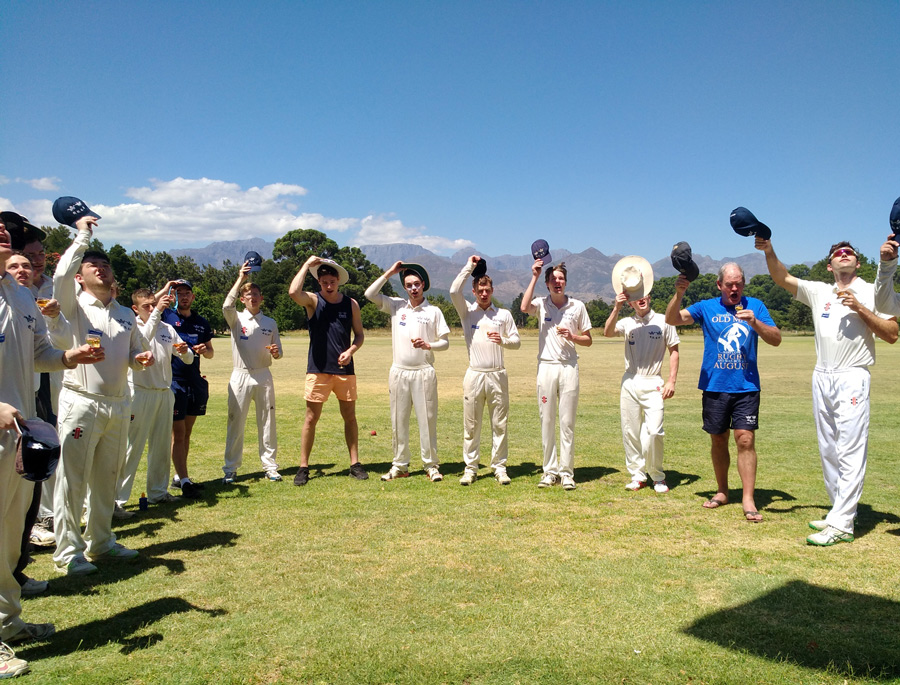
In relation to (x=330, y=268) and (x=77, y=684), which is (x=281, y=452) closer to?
(x=330, y=268)

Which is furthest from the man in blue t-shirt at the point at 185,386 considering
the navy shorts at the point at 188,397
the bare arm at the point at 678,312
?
the bare arm at the point at 678,312

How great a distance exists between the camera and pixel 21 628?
3857 millimetres

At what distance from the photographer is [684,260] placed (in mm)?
6938

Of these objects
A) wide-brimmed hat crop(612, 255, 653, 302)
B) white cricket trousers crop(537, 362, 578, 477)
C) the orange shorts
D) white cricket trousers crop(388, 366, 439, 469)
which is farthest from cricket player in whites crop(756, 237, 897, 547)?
the orange shorts

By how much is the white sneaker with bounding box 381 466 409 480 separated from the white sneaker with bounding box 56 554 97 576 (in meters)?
3.72

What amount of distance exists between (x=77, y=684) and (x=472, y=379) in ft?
17.6

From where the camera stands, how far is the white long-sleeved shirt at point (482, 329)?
795 cm

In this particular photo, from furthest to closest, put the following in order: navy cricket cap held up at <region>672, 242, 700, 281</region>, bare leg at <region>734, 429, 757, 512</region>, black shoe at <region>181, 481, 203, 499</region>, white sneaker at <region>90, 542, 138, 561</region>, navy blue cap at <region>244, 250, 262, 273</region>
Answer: navy blue cap at <region>244, 250, 262, 273</region> → black shoe at <region>181, 481, 203, 499</region> → navy cricket cap held up at <region>672, 242, 700, 281</region> → bare leg at <region>734, 429, 757, 512</region> → white sneaker at <region>90, 542, 138, 561</region>

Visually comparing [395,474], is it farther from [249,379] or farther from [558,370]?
[558,370]

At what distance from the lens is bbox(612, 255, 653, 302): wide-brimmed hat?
7754 mm

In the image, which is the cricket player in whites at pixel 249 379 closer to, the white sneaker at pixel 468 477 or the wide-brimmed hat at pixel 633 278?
the white sneaker at pixel 468 477

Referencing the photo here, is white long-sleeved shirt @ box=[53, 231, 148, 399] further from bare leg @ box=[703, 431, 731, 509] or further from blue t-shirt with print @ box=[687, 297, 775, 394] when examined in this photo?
bare leg @ box=[703, 431, 731, 509]

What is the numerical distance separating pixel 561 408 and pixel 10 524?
18.7ft

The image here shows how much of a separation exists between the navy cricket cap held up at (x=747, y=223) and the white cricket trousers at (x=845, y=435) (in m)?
1.45
